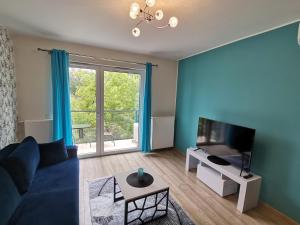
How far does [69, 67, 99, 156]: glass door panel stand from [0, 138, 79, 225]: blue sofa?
151 cm

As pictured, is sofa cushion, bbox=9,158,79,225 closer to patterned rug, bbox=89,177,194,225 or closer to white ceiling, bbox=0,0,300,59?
patterned rug, bbox=89,177,194,225

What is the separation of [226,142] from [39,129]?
11.0 feet

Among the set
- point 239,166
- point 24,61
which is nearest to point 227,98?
point 239,166

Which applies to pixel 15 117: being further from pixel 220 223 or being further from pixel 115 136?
pixel 220 223

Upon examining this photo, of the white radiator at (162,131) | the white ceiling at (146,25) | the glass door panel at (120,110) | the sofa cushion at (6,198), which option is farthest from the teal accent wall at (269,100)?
the sofa cushion at (6,198)

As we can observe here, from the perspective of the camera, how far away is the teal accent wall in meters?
1.93

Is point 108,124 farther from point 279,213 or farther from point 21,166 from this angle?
point 279,213

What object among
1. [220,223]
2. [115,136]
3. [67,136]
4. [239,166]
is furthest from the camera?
[115,136]

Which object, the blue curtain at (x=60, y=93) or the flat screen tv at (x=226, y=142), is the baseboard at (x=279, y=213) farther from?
the blue curtain at (x=60, y=93)

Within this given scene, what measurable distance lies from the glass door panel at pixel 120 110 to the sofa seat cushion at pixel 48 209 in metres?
2.08

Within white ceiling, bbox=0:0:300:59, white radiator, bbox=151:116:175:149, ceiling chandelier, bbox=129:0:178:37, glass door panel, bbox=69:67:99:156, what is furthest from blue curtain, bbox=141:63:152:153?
ceiling chandelier, bbox=129:0:178:37

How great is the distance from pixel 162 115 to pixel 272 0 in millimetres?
3059

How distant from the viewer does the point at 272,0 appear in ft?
4.92

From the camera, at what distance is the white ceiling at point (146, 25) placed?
1.66m
